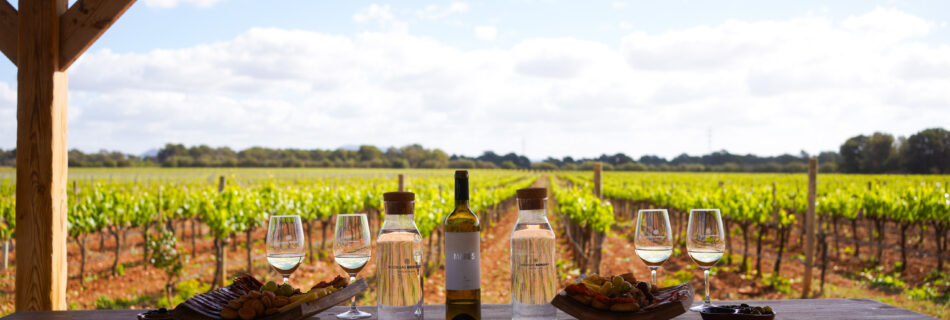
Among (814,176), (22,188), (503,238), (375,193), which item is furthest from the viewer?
(503,238)

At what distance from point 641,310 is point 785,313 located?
0.60 m

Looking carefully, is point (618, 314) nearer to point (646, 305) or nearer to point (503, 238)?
point (646, 305)

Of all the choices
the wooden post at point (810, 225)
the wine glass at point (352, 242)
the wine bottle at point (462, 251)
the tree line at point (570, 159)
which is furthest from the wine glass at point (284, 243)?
the tree line at point (570, 159)

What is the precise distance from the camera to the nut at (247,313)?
4.56 feet

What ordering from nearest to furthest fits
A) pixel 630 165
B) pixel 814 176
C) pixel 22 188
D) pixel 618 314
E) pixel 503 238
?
1. pixel 618 314
2. pixel 22 188
3. pixel 814 176
4. pixel 503 238
5. pixel 630 165

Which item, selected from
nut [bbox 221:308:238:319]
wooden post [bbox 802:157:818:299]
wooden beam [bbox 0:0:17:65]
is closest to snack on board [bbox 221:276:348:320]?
nut [bbox 221:308:238:319]

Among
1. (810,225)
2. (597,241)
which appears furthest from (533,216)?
(597,241)

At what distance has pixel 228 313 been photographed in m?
1.40

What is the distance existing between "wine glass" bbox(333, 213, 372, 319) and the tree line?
54.9 m

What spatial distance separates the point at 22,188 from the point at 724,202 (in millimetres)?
9809

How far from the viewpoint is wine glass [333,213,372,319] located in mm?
1555

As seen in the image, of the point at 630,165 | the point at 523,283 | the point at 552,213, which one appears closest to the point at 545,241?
the point at 523,283

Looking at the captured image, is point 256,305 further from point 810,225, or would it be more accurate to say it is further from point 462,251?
point 810,225

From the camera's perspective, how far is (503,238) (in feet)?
44.4
